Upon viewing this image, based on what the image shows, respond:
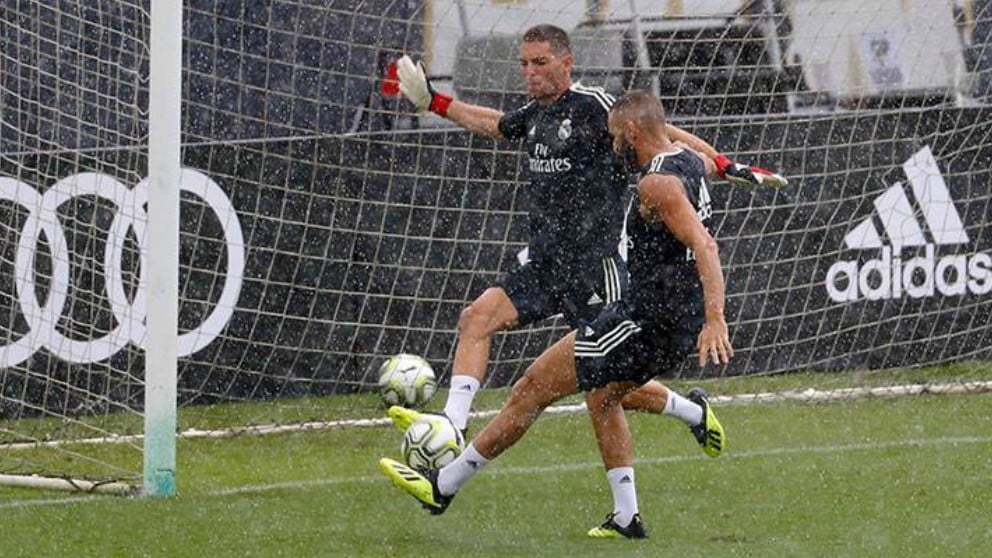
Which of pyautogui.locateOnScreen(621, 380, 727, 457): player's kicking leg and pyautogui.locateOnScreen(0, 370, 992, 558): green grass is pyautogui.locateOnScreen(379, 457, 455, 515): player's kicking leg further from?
pyautogui.locateOnScreen(621, 380, 727, 457): player's kicking leg

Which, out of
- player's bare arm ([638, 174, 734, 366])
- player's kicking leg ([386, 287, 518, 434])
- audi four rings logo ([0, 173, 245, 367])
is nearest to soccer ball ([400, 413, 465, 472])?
player's kicking leg ([386, 287, 518, 434])

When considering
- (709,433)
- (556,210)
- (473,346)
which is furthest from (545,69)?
(709,433)

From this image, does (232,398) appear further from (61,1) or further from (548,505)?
(548,505)

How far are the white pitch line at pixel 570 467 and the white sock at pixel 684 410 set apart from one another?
82 cm

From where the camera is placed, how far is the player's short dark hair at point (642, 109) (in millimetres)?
6961

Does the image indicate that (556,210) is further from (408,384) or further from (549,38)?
(408,384)

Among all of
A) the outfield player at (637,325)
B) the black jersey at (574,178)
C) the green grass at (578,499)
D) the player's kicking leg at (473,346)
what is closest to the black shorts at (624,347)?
the outfield player at (637,325)

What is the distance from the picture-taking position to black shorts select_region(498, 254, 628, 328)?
8359 millimetres

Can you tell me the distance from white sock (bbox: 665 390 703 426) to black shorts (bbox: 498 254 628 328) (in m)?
0.52

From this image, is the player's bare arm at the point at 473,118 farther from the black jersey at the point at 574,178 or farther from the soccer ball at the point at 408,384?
the soccer ball at the point at 408,384

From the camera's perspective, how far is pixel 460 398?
8117mm

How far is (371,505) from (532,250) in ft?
4.36

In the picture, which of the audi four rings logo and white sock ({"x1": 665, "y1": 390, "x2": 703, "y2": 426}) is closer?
white sock ({"x1": 665, "y1": 390, "x2": 703, "y2": 426})

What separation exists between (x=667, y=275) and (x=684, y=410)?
1.35 meters
